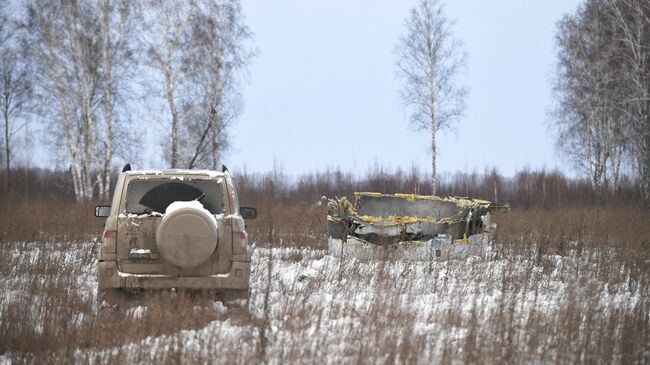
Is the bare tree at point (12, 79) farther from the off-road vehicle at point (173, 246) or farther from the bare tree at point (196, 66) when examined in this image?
the off-road vehicle at point (173, 246)

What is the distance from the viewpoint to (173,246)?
24.6ft

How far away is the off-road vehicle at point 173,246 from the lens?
7453 millimetres

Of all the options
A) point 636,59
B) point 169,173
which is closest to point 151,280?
point 169,173

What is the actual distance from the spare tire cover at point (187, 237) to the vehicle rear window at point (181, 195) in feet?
2.14

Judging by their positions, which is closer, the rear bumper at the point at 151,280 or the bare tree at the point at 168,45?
the rear bumper at the point at 151,280

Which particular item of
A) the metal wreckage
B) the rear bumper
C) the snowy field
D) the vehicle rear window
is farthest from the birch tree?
the rear bumper

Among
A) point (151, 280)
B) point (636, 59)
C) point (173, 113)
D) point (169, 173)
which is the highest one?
point (636, 59)

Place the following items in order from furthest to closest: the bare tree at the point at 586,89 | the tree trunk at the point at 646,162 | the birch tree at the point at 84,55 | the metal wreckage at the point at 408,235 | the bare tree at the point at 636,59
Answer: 1. the bare tree at the point at 586,89
2. the birch tree at the point at 84,55
3. the tree trunk at the point at 646,162
4. the bare tree at the point at 636,59
5. the metal wreckage at the point at 408,235

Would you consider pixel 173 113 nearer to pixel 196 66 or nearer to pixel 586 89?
pixel 196 66

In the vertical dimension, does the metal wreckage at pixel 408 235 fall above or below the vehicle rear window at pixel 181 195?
below

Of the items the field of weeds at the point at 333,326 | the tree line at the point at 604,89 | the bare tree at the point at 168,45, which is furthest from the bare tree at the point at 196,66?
the field of weeds at the point at 333,326

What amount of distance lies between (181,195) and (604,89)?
2335 cm

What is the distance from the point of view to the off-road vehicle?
7.45 meters

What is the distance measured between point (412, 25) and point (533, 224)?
14.4 meters
